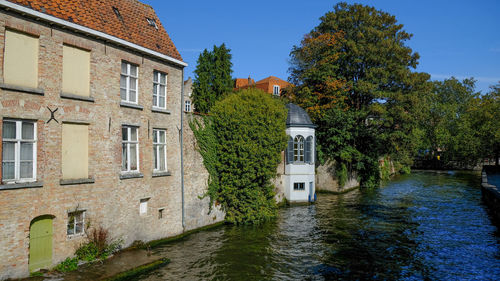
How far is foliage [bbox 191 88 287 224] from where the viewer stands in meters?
20.3

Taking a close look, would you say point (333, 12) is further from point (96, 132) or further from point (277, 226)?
point (96, 132)

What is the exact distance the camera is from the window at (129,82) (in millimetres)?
15523

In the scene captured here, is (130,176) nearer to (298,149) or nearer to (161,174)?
(161,174)

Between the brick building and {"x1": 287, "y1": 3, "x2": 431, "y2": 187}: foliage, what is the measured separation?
19623mm

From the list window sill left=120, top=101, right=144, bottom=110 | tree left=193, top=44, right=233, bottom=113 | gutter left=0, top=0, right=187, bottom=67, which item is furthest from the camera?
tree left=193, top=44, right=233, bottom=113

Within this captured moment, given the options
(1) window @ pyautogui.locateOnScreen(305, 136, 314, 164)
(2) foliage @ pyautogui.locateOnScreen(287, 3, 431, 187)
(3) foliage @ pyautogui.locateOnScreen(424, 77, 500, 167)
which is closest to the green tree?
(3) foliage @ pyautogui.locateOnScreen(424, 77, 500, 167)

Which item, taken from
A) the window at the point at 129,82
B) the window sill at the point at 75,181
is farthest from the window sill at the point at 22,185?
the window at the point at 129,82

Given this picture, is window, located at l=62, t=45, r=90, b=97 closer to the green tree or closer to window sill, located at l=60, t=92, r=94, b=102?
window sill, located at l=60, t=92, r=94, b=102

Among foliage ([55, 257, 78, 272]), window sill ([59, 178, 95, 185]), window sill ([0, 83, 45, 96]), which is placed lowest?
foliage ([55, 257, 78, 272])

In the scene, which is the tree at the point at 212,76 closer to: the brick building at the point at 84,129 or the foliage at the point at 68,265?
the brick building at the point at 84,129

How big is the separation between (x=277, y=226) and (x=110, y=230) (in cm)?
1025

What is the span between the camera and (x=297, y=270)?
1389 centimetres

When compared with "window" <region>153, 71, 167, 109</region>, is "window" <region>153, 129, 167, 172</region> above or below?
below

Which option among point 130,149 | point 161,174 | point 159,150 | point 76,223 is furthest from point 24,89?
point 161,174
